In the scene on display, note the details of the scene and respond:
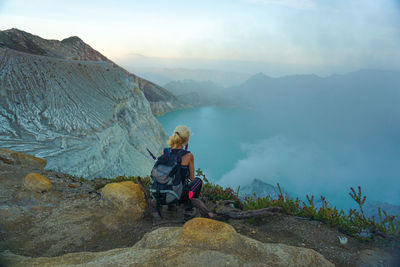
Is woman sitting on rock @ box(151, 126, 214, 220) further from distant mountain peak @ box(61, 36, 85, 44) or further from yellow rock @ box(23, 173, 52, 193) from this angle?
distant mountain peak @ box(61, 36, 85, 44)

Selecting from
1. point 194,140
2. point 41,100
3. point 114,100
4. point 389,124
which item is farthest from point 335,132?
point 41,100

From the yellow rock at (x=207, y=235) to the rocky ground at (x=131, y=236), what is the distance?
1cm

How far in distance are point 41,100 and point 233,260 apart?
57.0 ft

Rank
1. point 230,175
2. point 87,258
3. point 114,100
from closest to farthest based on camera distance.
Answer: point 87,258 → point 114,100 → point 230,175

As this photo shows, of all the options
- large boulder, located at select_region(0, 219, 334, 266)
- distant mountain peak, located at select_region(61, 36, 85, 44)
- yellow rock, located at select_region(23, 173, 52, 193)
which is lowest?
yellow rock, located at select_region(23, 173, 52, 193)

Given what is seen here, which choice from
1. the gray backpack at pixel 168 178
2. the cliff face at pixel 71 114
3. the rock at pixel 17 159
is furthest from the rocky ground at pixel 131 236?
the cliff face at pixel 71 114

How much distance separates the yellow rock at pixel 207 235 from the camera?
285 cm

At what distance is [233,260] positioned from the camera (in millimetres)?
2488

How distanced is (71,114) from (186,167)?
15.1 m

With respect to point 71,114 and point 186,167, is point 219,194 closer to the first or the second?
point 186,167

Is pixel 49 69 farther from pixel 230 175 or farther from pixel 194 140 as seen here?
pixel 194 140

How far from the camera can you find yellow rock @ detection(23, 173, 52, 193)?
524 centimetres

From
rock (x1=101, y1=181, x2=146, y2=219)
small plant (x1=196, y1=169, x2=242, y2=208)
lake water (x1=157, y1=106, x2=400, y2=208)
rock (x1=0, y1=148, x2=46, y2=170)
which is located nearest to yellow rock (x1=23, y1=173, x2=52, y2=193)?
rock (x1=101, y1=181, x2=146, y2=219)

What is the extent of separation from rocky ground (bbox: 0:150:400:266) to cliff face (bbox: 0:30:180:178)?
8304mm
